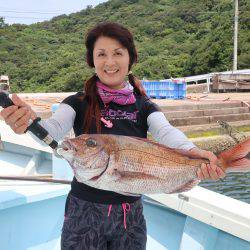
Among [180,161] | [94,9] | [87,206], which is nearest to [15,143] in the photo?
[87,206]

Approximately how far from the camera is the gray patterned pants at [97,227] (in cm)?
208

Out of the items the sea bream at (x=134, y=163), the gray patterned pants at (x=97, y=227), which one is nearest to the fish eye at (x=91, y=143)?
the sea bream at (x=134, y=163)

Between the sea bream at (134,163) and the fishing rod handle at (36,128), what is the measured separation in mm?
190

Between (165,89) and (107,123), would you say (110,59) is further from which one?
(165,89)

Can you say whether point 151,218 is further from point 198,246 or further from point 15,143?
point 15,143

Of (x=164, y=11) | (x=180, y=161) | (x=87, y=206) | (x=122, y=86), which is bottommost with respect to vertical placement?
(x=87, y=206)

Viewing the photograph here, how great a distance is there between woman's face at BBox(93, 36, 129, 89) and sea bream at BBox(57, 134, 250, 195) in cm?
45

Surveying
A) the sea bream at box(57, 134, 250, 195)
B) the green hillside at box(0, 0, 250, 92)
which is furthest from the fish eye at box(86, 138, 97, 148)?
the green hillside at box(0, 0, 250, 92)

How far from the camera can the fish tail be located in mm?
1787

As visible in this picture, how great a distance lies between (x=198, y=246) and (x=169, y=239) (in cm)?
48

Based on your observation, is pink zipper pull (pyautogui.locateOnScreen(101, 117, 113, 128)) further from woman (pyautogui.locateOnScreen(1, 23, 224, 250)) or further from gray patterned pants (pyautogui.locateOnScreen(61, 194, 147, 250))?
gray patterned pants (pyautogui.locateOnScreen(61, 194, 147, 250))

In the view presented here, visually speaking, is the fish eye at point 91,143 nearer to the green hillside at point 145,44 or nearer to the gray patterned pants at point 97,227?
the gray patterned pants at point 97,227

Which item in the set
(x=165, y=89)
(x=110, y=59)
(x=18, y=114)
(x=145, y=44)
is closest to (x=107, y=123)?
(x=110, y=59)

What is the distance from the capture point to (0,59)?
39531 mm
